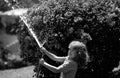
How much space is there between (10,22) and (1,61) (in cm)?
751

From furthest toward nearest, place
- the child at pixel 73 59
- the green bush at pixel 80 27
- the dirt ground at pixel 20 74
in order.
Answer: the dirt ground at pixel 20 74 < the green bush at pixel 80 27 < the child at pixel 73 59

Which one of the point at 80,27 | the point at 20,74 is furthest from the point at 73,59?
the point at 20,74

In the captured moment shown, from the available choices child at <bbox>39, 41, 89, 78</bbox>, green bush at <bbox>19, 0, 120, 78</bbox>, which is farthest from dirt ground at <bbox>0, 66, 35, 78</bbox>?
child at <bbox>39, 41, 89, 78</bbox>

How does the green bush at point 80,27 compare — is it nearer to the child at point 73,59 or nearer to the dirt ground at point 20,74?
the child at point 73,59

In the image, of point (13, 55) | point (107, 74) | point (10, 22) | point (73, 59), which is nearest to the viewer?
point (73, 59)

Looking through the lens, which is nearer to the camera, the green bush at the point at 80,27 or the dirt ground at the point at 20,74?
the green bush at the point at 80,27

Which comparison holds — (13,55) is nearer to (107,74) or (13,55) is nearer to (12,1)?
(12,1)

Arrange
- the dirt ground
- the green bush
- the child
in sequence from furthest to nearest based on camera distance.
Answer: the dirt ground < the green bush < the child

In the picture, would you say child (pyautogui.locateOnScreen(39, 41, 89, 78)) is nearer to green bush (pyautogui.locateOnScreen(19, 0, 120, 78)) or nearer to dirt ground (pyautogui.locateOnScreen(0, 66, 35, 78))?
green bush (pyautogui.locateOnScreen(19, 0, 120, 78))

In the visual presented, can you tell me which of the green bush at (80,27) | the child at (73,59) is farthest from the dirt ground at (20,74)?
the child at (73,59)

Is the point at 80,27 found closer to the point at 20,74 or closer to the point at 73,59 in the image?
the point at 73,59

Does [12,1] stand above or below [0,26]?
above

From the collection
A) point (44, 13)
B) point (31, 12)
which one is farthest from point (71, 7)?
point (31, 12)

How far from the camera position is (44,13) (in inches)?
259
